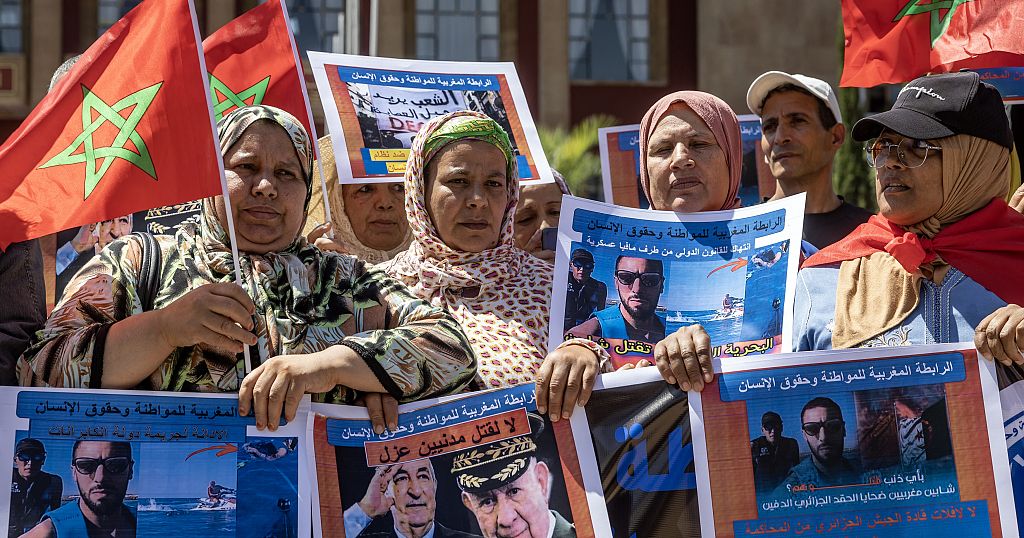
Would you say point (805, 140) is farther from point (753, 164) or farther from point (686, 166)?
point (686, 166)

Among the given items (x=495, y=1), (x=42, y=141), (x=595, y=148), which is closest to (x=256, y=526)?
(x=42, y=141)

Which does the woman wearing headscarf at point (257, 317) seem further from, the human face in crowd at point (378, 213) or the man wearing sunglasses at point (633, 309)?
the human face in crowd at point (378, 213)

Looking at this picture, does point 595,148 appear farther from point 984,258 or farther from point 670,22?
point 984,258

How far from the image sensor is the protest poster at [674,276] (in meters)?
3.09

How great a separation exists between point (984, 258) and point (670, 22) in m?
19.5

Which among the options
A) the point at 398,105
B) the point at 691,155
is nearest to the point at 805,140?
the point at 691,155

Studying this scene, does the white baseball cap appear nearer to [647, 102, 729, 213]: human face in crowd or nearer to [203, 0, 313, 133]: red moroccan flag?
[647, 102, 729, 213]: human face in crowd

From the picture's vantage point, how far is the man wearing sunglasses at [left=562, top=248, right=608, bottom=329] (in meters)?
3.21

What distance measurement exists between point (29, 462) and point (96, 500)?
0.17 meters

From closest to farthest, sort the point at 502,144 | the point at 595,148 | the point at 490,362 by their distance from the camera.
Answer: the point at 490,362 → the point at 502,144 → the point at 595,148

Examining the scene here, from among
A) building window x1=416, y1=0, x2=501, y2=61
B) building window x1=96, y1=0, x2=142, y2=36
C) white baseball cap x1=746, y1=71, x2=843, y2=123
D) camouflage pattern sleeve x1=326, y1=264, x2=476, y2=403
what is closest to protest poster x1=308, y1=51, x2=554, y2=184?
white baseball cap x1=746, y1=71, x2=843, y2=123

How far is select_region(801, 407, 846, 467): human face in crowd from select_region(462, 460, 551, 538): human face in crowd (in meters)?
0.61

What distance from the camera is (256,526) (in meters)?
2.79

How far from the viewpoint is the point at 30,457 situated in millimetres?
2756
